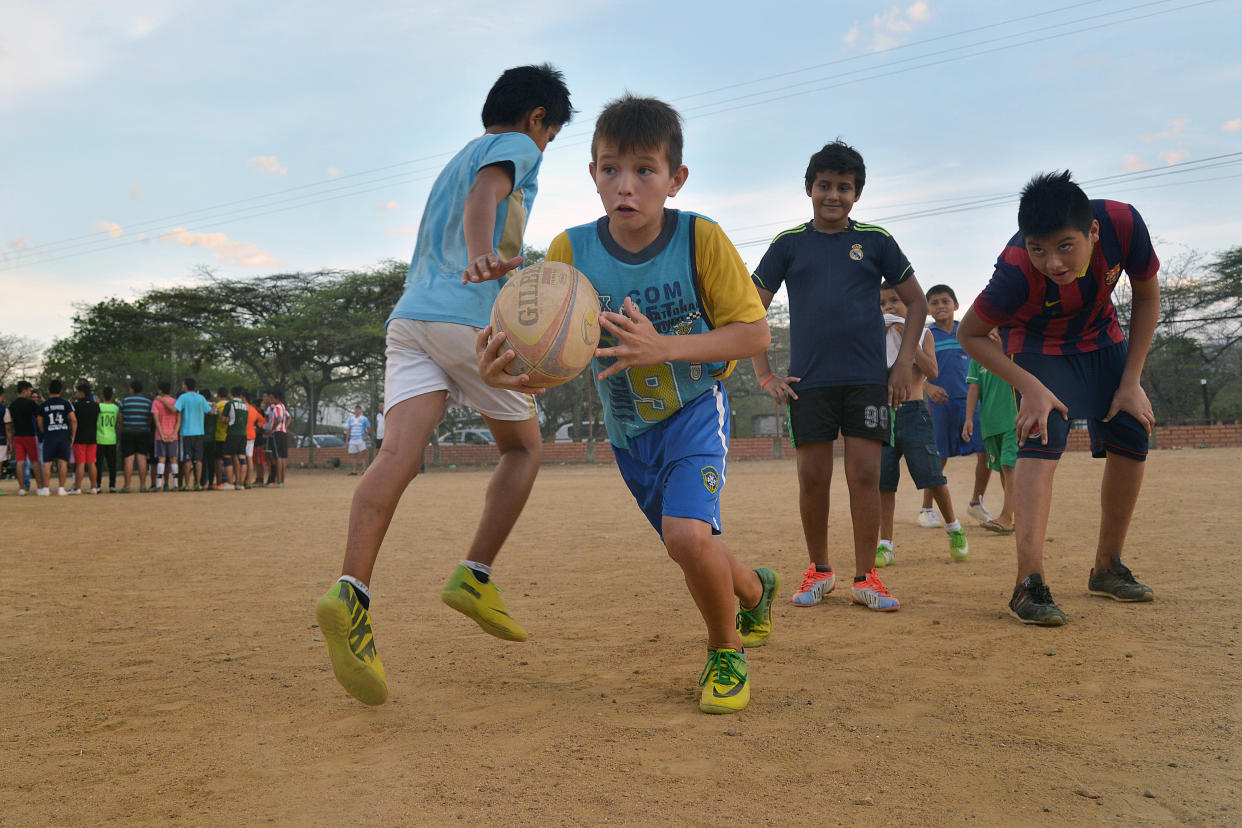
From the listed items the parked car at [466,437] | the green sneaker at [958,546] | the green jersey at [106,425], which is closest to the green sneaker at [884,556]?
the green sneaker at [958,546]

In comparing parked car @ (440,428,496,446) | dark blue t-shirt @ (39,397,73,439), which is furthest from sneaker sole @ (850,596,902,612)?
parked car @ (440,428,496,446)

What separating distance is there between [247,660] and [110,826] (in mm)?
1684

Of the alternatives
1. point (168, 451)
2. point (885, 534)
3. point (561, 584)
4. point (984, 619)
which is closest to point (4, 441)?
point (168, 451)

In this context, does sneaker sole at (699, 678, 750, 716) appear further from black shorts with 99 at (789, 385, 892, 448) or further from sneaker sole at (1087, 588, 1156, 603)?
sneaker sole at (1087, 588, 1156, 603)

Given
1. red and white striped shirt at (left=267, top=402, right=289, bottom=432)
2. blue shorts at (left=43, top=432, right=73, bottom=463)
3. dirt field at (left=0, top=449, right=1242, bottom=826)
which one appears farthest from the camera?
red and white striped shirt at (left=267, top=402, right=289, bottom=432)

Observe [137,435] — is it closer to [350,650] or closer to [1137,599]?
[350,650]

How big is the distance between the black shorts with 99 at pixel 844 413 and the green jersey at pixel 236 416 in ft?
50.3

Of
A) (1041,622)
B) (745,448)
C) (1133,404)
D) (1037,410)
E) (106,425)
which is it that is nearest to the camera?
(1041,622)

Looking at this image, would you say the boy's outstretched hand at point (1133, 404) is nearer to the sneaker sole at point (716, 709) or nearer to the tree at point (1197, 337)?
the sneaker sole at point (716, 709)

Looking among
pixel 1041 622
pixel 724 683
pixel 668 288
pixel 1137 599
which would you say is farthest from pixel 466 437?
pixel 724 683

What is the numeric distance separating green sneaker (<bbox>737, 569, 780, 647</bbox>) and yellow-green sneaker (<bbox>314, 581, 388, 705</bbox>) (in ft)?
5.11

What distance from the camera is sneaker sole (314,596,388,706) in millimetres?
2771

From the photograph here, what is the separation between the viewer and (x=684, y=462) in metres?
3.07

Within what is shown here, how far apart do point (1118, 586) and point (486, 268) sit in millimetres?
3606
